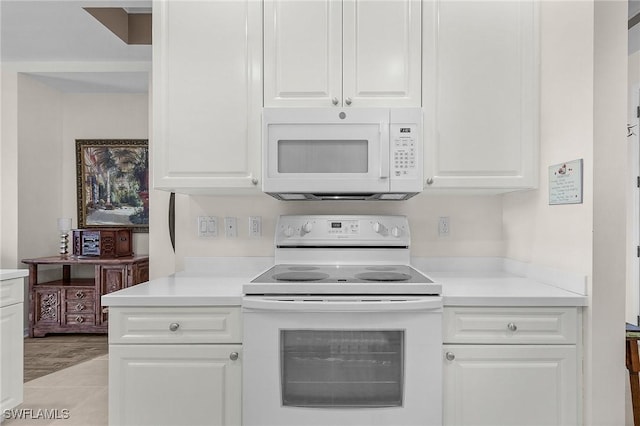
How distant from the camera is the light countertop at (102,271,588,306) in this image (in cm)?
165

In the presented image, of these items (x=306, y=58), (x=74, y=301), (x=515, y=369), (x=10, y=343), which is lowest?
(x=74, y=301)

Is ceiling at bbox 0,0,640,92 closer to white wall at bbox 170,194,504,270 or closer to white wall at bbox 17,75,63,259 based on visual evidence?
white wall at bbox 17,75,63,259

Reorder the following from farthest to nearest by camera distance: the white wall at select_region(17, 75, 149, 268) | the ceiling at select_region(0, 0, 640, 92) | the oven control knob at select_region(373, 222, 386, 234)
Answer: the white wall at select_region(17, 75, 149, 268) → the ceiling at select_region(0, 0, 640, 92) → the oven control knob at select_region(373, 222, 386, 234)

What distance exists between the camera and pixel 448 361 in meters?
1.66

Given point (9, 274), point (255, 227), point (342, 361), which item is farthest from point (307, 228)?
point (9, 274)

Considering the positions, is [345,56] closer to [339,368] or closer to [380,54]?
[380,54]

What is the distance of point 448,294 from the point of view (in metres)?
1.70

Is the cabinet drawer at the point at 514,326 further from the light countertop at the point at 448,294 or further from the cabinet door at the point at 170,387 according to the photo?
the cabinet door at the point at 170,387

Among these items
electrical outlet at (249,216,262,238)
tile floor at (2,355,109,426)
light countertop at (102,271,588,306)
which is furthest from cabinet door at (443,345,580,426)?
tile floor at (2,355,109,426)

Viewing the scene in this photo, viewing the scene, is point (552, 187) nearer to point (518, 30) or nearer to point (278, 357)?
point (518, 30)

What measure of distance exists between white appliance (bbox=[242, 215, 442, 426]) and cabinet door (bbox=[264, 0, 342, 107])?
877 mm

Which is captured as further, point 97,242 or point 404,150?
point 97,242

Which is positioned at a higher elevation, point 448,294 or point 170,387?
point 448,294

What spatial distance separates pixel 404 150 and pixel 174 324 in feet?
3.98
